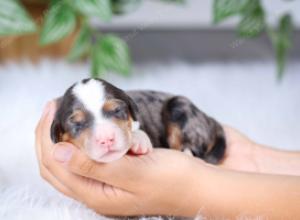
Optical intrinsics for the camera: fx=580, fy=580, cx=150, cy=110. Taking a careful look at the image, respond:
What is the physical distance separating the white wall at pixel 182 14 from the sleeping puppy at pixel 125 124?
1.22 m

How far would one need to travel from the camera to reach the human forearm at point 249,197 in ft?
4.36

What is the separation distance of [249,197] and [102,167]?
36 centimetres

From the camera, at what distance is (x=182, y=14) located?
2.82 metres

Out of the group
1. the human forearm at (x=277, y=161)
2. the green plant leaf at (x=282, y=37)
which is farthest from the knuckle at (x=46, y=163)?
the green plant leaf at (x=282, y=37)

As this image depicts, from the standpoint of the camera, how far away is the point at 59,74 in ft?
8.05

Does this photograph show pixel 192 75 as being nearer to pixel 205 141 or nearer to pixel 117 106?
pixel 205 141

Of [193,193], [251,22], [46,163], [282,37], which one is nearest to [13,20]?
[46,163]

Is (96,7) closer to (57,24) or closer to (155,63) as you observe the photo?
(57,24)

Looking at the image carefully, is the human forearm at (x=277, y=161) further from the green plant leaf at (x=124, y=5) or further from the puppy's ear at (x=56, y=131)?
the green plant leaf at (x=124, y=5)

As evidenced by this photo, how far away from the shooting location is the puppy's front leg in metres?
1.29

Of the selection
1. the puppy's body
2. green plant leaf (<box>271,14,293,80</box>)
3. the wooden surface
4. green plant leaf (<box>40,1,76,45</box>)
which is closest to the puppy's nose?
the puppy's body

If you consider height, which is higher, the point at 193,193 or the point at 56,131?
the point at 56,131

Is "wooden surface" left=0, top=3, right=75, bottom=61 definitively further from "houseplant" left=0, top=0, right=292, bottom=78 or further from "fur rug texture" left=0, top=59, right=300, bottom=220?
"houseplant" left=0, top=0, right=292, bottom=78

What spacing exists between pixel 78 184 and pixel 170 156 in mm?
222
